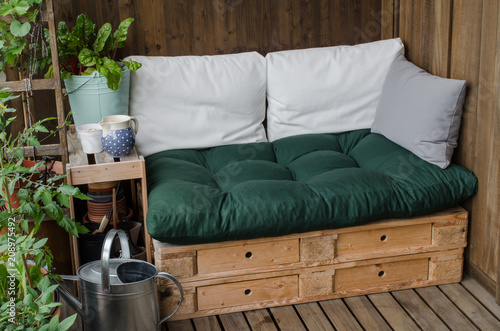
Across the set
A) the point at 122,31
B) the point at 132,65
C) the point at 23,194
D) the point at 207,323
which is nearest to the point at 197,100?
the point at 132,65

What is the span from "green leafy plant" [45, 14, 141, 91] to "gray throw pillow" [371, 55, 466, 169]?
124 cm

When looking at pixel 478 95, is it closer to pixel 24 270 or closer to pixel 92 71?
pixel 92 71

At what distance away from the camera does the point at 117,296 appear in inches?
90.4

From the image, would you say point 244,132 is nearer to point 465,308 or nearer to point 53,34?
point 53,34

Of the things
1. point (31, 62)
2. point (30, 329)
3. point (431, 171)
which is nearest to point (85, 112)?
point (31, 62)

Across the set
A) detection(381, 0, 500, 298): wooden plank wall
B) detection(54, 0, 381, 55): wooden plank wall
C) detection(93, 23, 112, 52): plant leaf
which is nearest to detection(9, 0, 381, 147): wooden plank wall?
detection(54, 0, 381, 55): wooden plank wall

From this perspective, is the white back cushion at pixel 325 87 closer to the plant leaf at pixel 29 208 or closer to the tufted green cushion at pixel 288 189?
the tufted green cushion at pixel 288 189

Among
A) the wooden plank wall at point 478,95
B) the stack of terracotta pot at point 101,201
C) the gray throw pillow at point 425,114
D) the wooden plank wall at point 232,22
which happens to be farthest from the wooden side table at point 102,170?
the wooden plank wall at point 478,95

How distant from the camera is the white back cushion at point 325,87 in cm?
323

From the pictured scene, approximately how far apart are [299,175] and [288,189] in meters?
0.28

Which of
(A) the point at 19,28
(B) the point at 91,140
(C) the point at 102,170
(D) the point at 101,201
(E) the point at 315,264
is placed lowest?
(E) the point at 315,264

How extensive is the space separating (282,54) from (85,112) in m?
1.06

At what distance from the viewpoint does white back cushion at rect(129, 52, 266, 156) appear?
10.1ft

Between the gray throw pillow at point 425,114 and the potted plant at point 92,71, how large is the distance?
4.07 feet
